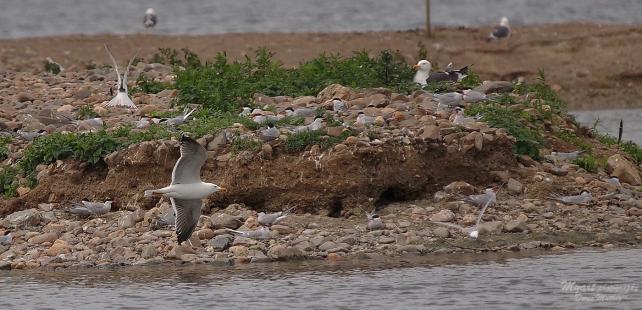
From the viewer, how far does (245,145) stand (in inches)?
543

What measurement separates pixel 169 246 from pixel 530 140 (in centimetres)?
357

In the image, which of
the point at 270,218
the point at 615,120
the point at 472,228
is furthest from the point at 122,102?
the point at 615,120

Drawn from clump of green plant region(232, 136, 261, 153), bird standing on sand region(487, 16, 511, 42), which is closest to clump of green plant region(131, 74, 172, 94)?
clump of green plant region(232, 136, 261, 153)

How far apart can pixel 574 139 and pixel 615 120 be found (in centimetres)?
729

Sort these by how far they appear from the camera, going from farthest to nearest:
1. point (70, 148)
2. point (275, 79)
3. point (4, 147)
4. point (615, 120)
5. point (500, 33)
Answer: point (500, 33), point (615, 120), point (275, 79), point (4, 147), point (70, 148)

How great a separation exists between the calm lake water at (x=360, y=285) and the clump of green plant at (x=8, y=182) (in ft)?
4.49

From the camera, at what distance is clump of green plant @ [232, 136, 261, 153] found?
45.1 ft

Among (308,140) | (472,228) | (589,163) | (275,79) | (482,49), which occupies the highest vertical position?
(275,79)

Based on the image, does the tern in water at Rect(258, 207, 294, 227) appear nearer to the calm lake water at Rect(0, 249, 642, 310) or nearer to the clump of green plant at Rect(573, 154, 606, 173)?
the calm lake water at Rect(0, 249, 642, 310)

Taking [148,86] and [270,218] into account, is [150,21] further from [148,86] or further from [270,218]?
[270,218]

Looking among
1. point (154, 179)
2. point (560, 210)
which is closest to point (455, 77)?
point (560, 210)

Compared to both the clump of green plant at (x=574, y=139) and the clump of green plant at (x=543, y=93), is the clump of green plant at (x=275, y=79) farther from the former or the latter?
the clump of green plant at (x=574, y=139)

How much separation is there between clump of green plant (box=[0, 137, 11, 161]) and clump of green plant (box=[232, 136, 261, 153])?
233 centimetres

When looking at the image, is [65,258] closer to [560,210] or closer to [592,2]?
[560,210]
